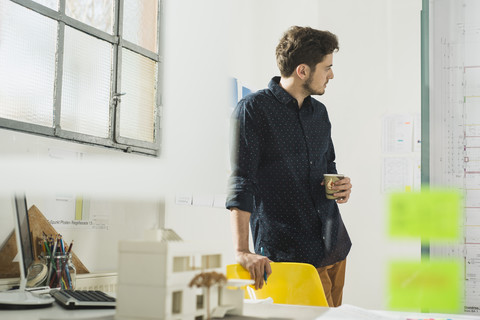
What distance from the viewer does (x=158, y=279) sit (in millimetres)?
761

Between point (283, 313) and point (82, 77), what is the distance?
4.78ft

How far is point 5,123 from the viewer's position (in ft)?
5.65

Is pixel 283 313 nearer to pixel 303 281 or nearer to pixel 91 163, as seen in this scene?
pixel 303 281

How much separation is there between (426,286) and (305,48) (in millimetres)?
1189

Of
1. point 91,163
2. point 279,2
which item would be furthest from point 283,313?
point 279,2

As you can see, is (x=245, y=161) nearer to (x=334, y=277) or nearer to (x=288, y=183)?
(x=288, y=183)

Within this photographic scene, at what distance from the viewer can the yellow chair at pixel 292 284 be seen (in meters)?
1.46

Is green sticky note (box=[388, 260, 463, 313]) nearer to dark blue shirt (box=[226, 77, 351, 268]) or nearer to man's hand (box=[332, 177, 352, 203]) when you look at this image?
dark blue shirt (box=[226, 77, 351, 268])

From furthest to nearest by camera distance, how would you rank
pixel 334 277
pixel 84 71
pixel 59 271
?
pixel 84 71 < pixel 334 277 < pixel 59 271

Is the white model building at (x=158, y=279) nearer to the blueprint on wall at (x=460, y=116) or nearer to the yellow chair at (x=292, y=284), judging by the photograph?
the yellow chair at (x=292, y=284)

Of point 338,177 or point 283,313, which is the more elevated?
point 338,177

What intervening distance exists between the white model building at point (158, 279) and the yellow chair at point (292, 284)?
0.66 meters

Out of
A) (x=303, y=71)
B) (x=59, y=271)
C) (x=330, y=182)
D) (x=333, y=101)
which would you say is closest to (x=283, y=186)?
(x=330, y=182)

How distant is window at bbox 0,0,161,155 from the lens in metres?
1.83
